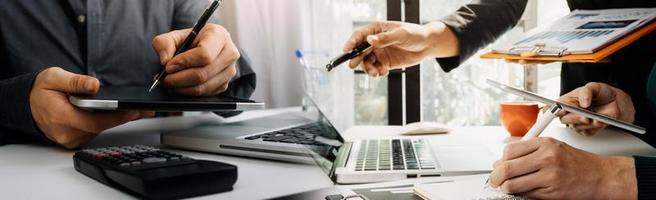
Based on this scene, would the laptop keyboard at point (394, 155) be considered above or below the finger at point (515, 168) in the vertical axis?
below

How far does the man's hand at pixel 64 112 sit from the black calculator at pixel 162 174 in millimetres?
113

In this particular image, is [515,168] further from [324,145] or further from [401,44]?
[401,44]

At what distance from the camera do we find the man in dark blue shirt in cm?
55

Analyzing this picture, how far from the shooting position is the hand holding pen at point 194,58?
0.59 m

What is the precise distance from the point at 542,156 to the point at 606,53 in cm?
24

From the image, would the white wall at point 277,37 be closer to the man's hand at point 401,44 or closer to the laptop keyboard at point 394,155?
the man's hand at point 401,44

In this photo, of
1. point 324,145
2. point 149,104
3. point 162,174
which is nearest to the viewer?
point 162,174

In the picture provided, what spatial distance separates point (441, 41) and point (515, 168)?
546mm

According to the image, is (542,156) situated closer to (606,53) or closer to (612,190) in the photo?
(612,190)

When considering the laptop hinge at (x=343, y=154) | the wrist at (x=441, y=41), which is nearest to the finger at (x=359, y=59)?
the wrist at (x=441, y=41)

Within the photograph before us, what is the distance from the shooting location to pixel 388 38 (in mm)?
797

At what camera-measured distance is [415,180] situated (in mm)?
485

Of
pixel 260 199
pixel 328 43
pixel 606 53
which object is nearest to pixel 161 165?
pixel 260 199

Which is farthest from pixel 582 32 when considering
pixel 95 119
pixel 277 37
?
pixel 277 37
